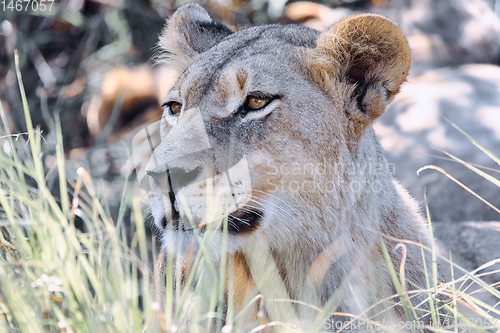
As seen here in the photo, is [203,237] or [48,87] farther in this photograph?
[48,87]

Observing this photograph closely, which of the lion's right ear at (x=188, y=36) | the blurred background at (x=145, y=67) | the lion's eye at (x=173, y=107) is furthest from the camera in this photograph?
the blurred background at (x=145, y=67)

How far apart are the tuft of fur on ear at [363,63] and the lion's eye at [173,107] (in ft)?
1.92

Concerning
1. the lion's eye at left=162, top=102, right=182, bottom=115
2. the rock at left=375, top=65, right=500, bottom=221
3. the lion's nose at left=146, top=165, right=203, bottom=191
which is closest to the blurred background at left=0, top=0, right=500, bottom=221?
the rock at left=375, top=65, right=500, bottom=221

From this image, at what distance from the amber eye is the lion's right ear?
751mm

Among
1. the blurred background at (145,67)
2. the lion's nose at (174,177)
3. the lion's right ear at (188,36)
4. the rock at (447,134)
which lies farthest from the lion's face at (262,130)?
the blurred background at (145,67)

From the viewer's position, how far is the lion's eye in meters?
2.43

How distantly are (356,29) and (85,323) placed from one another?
1.37 metres

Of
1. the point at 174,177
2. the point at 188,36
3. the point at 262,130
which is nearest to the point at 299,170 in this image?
the point at 262,130

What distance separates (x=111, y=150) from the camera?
472 centimetres

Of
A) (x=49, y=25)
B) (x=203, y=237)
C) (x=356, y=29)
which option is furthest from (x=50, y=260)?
(x=49, y=25)

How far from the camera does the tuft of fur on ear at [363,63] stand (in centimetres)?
211

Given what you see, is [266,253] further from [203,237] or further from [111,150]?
[111,150]

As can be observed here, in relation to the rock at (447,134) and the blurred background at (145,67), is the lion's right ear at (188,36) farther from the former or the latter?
the blurred background at (145,67)

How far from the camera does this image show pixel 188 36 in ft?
9.29
